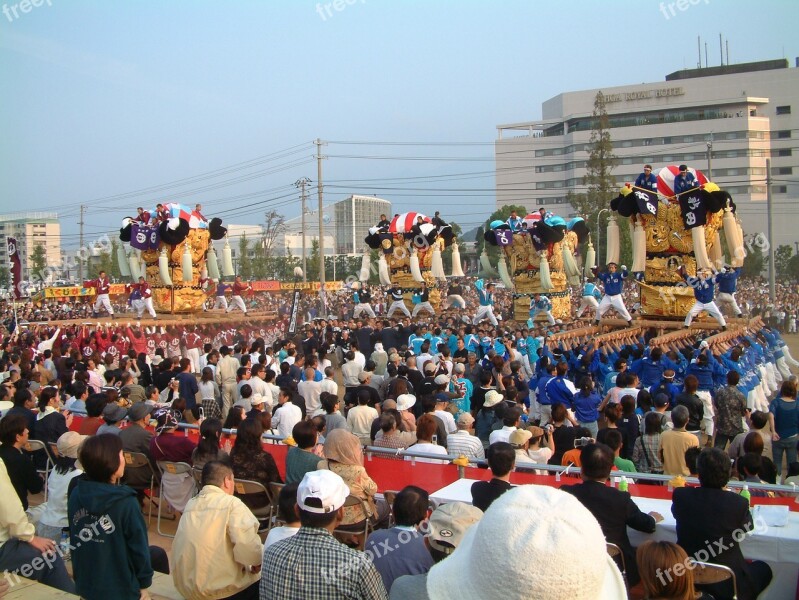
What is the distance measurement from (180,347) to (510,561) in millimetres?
17347

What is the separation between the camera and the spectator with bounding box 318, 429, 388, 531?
A: 15.6 ft

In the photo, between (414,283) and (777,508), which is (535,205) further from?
(777,508)

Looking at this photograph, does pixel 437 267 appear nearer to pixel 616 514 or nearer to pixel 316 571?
pixel 616 514

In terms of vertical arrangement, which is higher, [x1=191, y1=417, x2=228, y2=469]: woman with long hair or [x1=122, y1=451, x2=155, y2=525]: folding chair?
[x1=191, y1=417, x2=228, y2=469]: woman with long hair

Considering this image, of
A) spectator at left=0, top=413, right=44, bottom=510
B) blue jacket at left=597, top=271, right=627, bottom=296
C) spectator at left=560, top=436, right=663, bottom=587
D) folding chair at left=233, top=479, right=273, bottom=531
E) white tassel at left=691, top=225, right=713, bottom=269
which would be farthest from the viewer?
blue jacket at left=597, top=271, right=627, bottom=296

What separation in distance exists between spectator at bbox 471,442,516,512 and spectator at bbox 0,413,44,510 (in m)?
Answer: 3.34

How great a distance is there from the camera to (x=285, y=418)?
7.70 metres

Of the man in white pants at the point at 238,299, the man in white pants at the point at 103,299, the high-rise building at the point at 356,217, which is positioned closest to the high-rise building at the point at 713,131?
the high-rise building at the point at 356,217

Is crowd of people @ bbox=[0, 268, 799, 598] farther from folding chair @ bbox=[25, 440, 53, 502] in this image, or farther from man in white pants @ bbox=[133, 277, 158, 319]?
man in white pants @ bbox=[133, 277, 158, 319]

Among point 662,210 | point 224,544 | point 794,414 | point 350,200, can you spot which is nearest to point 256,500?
point 224,544

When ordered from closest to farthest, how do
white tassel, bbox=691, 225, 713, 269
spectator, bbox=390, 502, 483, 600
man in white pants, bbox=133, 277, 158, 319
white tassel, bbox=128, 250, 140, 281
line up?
spectator, bbox=390, 502, 483, 600, white tassel, bbox=691, 225, 713, 269, man in white pants, bbox=133, 277, 158, 319, white tassel, bbox=128, 250, 140, 281

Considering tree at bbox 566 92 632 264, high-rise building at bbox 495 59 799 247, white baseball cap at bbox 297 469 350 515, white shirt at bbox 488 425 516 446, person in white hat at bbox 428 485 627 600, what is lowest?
white shirt at bbox 488 425 516 446

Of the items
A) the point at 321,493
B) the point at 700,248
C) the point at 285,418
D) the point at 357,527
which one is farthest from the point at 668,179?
the point at 321,493

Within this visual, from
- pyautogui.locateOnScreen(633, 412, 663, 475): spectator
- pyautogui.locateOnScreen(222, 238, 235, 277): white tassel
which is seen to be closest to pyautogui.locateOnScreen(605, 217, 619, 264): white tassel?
pyautogui.locateOnScreen(633, 412, 663, 475): spectator
